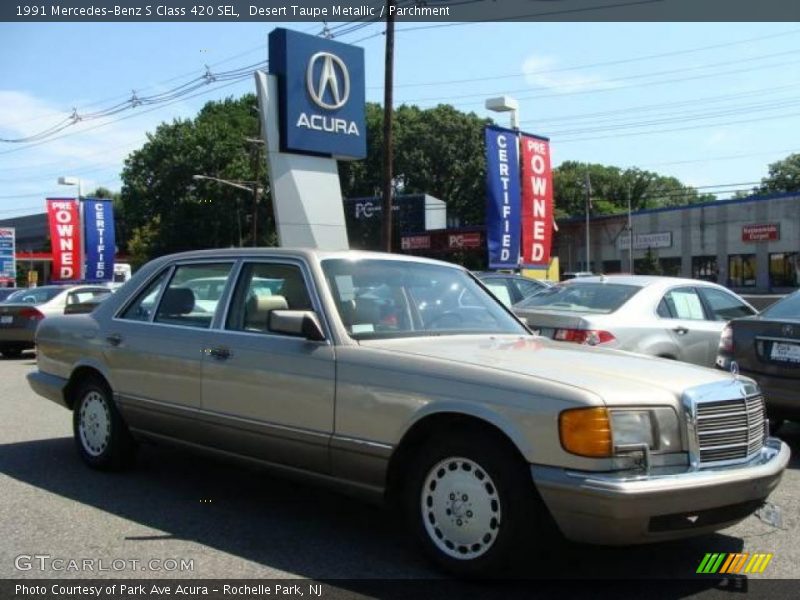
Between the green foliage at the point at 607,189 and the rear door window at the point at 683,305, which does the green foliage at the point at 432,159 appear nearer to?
the green foliage at the point at 607,189

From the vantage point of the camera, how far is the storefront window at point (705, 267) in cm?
4997

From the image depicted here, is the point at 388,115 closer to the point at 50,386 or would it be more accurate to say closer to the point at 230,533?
the point at 50,386

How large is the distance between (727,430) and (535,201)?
17412 millimetres

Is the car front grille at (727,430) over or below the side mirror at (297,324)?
below

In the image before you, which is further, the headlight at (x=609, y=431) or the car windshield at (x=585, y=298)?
the car windshield at (x=585, y=298)

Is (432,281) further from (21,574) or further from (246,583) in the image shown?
(21,574)

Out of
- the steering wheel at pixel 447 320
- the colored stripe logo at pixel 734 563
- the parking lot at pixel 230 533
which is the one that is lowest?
the colored stripe logo at pixel 734 563

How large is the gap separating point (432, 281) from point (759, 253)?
154ft

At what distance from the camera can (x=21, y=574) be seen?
13.2 ft

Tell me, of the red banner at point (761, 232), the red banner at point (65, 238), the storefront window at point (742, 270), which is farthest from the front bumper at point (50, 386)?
the storefront window at point (742, 270)

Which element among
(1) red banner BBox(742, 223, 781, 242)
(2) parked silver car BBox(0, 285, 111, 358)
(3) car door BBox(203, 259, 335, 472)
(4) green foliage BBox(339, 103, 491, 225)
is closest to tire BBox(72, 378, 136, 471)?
(3) car door BBox(203, 259, 335, 472)

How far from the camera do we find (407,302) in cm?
504

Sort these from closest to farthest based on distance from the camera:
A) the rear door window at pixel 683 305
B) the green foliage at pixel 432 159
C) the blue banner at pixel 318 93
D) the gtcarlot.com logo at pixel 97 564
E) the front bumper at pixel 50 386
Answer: the gtcarlot.com logo at pixel 97 564, the front bumper at pixel 50 386, the rear door window at pixel 683 305, the blue banner at pixel 318 93, the green foliage at pixel 432 159

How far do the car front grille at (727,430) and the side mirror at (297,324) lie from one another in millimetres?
2058
